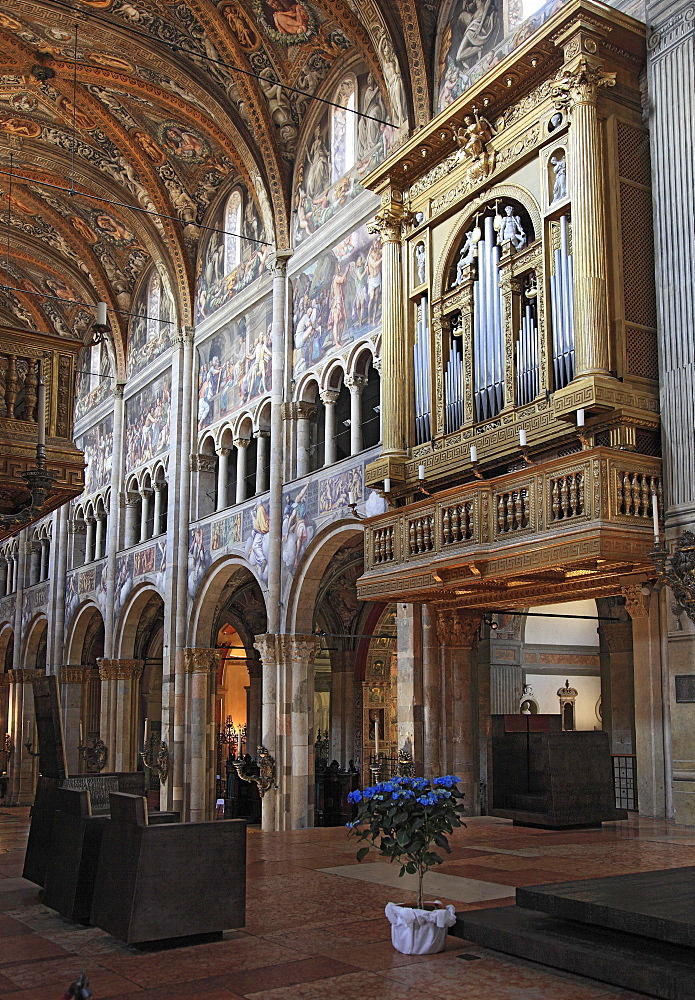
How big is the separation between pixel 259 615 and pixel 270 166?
41.0 ft

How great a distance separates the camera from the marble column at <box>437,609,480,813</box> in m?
13.9

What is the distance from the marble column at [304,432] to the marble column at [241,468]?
7.67 ft

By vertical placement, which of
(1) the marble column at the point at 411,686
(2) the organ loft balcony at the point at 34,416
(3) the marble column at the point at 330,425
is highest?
(3) the marble column at the point at 330,425

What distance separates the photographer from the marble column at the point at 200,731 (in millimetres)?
20469

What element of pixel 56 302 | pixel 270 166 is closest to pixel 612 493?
pixel 270 166

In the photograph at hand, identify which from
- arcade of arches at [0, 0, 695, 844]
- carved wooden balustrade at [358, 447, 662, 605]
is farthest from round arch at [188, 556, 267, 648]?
carved wooden balustrade at [358, 447, 662, 605]

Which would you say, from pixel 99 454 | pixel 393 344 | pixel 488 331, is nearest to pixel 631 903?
pixel 488 331

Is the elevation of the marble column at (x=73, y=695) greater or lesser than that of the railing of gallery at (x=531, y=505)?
lesser

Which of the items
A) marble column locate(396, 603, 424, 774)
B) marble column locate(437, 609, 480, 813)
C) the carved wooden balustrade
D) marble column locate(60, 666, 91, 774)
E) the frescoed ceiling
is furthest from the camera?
marble column locate(60, 666, 91, 774)

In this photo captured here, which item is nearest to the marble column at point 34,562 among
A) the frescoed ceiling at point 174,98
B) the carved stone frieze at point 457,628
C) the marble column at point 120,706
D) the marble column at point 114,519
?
the marble column at point 114,519

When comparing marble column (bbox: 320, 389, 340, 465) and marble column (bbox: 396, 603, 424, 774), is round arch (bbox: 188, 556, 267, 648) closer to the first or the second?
marble column (bbox: 320, 389, 340, 465)

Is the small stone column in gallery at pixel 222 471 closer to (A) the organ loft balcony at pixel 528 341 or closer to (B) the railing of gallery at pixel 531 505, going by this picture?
(A) the organ loft balcony at pixel 528 341

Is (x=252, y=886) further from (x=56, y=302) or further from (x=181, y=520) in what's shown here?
(x=56, y=302)

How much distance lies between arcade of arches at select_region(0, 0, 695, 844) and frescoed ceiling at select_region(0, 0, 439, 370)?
6 cm
